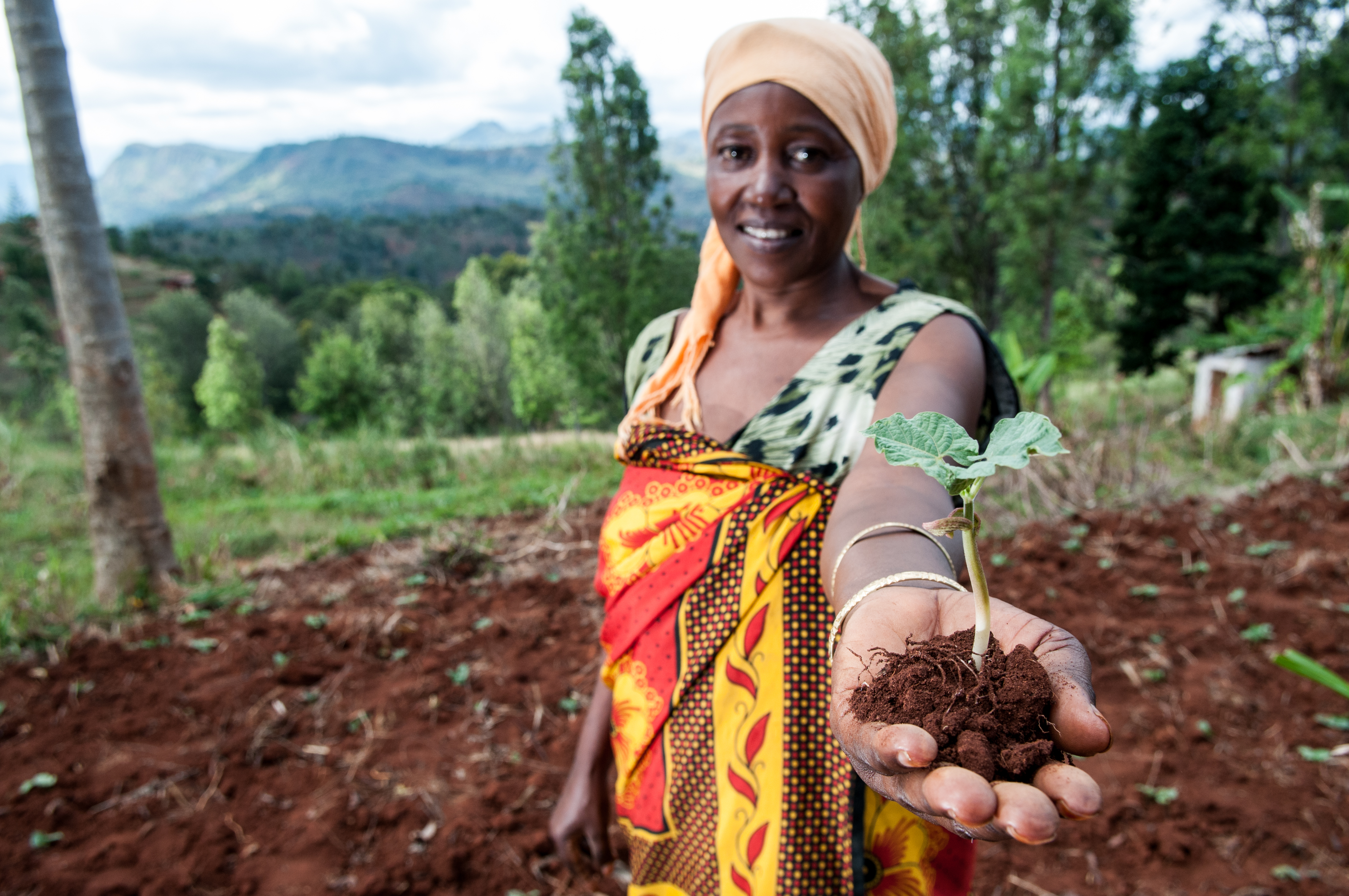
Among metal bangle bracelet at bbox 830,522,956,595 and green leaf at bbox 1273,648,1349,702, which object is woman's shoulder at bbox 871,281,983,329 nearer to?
metal bangle bracelet at bbox 830,522,956,595

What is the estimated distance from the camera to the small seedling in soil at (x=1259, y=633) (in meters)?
2.97

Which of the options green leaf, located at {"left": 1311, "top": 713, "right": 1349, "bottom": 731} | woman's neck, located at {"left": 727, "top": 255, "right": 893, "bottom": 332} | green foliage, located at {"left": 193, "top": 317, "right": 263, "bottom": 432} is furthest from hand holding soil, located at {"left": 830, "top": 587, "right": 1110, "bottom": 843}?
green foliage, located at {"left": 193, "top": 317, "right": 263, "bottom": 432}

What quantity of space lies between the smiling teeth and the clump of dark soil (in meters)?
0.84

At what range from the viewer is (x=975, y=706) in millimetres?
675

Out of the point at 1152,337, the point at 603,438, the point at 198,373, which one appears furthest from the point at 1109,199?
the point at 198,373

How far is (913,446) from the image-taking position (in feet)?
2.39

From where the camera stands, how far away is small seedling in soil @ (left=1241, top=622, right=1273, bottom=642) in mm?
2975

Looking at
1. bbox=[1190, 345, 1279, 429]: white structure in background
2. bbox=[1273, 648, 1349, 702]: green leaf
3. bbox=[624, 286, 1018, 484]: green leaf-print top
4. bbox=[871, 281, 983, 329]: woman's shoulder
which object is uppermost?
bbox=[871, 281, 983, 329]: woman's shoulder

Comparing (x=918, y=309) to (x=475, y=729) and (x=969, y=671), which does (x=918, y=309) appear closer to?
(x=969, y=671)

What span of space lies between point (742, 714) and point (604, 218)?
37.7 feet

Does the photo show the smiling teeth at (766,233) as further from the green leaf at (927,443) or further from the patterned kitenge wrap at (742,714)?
the green leaf at (927,443)

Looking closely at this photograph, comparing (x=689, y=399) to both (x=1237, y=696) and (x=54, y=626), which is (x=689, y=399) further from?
(x=54, y=626)

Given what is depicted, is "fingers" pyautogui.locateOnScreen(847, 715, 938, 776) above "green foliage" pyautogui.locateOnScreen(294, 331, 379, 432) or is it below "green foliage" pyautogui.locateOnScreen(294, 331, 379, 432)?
above

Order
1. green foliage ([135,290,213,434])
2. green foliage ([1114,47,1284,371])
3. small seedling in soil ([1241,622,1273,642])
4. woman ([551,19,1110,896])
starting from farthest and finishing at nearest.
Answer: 1. green foliage ([135,290,213,434])
2. green foliage ([1114,47,1284,371])
3. small seedling in soil ([1241,622,1273,642])
4. woman ([551,19,1110,896])
